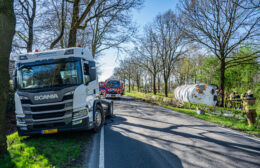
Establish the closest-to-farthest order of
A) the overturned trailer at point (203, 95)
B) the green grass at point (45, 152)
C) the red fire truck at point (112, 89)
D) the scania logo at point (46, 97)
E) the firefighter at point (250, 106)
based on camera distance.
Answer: the green grass at point (45, 152) → the scania logo at point (46, 97) → the firefighter at point (250, 106) → the overturned trailer at point (203, 95) → the red fire truck at point (112, 89)

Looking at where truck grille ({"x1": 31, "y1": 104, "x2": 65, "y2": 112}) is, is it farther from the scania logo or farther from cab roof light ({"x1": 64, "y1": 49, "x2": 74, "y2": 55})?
cab roof light ({"x1": 64, "y1": 49, "x2": 74, "y2": 55})

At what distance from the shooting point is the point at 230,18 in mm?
12828

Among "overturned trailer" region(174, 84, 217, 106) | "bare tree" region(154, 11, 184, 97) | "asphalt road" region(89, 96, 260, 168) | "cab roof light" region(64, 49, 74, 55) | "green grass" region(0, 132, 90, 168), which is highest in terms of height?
"bare tree" region(154, 11, 184, 97)

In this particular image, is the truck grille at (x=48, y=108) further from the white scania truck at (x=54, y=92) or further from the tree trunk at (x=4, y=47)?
the tree trunk at (x=4, y=47)

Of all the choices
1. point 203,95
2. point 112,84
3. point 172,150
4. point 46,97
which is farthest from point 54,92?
point 112,84

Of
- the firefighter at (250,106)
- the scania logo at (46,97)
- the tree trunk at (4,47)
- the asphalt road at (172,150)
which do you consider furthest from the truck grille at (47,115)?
the firefighter at (250,106)

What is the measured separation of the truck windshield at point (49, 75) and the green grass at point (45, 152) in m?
1.74

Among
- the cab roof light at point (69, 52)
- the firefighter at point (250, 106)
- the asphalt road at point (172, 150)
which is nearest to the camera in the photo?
the asphalt road at point (172, 150)

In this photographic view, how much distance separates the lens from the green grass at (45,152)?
3.48 metres

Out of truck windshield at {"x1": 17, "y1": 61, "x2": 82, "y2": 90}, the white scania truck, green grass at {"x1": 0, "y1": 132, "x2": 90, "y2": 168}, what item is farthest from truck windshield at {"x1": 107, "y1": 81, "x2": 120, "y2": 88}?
truck windshield at {"x1": 17, "y1": 61, "x2": 82, "y2": 90}

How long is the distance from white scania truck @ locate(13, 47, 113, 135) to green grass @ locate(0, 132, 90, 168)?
0.43 m

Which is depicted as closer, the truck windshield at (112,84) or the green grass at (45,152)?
the green grass at (45,152)

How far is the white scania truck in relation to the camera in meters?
4.78

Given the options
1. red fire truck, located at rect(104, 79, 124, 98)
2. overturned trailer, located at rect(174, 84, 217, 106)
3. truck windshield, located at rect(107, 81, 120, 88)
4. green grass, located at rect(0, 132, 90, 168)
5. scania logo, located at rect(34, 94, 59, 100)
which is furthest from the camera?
truck windshield, located at rect(107, 81, 120, 88)
